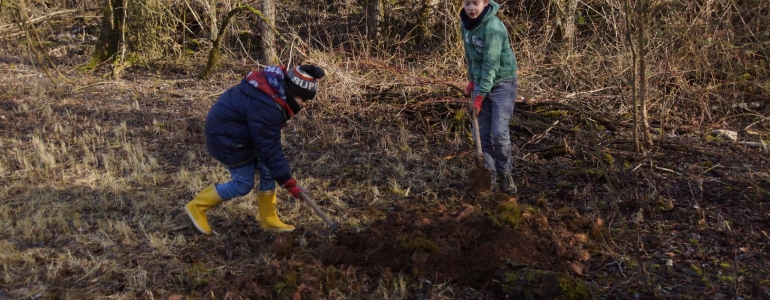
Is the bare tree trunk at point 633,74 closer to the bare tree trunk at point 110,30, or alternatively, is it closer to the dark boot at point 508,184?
the dark boot at point 508,184

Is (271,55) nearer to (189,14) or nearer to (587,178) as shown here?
(189,14)

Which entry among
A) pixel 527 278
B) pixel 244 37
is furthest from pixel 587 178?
pixel 244 37

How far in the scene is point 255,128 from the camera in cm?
409

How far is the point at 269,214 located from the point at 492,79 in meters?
1.90

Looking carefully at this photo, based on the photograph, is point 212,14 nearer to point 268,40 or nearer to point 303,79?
point 268,40

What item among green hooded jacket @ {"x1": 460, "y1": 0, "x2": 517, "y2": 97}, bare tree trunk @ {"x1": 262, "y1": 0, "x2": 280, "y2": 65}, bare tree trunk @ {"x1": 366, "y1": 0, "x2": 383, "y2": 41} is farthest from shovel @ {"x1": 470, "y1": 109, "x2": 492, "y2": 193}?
bare tree trunk @ {"x1": 366, "y1": 0, "x2": 383, "y2": 41}

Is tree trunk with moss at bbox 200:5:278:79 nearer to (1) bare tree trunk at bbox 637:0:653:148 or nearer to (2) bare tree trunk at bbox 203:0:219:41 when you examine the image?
(2) bare tree trunk at bbox 203:0:219:41

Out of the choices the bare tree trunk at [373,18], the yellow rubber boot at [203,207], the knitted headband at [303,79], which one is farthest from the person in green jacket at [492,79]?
the bare tree trunk at [373,18]

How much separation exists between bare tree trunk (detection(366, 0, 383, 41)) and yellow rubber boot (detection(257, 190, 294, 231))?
566cm

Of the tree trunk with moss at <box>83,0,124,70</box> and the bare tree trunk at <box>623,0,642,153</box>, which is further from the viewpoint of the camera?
the tree trunk with moss at <box>83,0,124,70</box>

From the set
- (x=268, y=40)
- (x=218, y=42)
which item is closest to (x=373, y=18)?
(x=268, y=40)

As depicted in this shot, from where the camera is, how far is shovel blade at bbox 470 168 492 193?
505 cm

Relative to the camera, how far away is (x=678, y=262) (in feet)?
12.9

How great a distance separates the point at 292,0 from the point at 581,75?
20.1 feet
